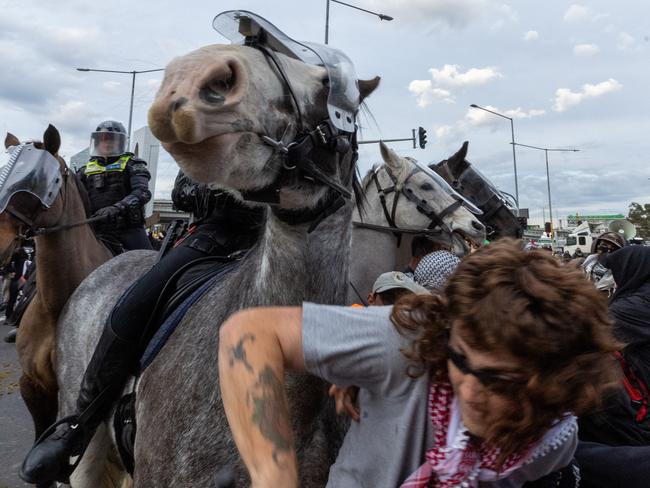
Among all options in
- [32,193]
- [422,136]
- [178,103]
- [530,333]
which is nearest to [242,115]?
[178,103]

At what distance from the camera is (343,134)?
2090 millimetres


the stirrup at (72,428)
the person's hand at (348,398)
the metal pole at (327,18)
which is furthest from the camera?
the metal pole at (327,18)

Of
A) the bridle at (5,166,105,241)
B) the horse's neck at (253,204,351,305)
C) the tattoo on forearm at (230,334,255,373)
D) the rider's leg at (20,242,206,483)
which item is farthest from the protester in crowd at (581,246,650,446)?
the bridle at (5,166,105,241)

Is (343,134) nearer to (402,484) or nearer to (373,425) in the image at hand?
(373,425)

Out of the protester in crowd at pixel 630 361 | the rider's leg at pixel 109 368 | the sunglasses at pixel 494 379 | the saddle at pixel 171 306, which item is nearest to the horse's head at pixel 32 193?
the rider's leg at pixel 109 368

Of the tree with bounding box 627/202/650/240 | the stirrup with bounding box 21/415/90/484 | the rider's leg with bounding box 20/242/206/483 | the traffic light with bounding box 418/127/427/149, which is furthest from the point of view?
the tree with bounding box 627/202/650/240

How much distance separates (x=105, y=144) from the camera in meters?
5.49

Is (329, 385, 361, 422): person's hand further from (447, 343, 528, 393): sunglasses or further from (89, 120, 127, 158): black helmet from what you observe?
(89, 120, 127, 158): black helmet

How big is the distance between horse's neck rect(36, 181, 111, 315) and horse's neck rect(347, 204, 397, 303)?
230 cm

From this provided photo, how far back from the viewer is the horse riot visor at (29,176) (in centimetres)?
384

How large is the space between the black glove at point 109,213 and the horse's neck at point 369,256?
86.4 inches

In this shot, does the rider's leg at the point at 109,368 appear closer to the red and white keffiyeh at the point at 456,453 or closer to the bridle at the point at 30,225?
the bridle at the point at 30,225

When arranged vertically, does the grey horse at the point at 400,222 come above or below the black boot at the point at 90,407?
above

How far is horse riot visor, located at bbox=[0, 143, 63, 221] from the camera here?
384 cm
